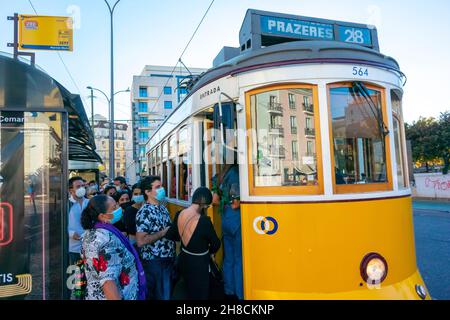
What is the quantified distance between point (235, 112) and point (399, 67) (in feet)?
5.98

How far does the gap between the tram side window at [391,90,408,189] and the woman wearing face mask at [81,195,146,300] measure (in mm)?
2751

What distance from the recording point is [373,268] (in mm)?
2867

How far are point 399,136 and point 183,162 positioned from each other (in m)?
2.93

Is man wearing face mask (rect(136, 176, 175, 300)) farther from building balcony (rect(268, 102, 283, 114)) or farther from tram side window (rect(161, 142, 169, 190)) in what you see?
tram side window (rect(161, 142, 169, 190))

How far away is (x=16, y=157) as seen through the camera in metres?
2.74

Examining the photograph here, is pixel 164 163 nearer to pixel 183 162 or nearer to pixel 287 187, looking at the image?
pixel 183 162

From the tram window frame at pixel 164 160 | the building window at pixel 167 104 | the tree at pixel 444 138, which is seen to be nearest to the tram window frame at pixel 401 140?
the tram window frame at pixel 164 160

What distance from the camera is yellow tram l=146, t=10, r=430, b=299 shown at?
9.34ft

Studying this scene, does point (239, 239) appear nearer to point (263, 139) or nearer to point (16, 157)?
point (263, 139)

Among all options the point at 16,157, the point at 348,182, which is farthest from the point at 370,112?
the point at 16,157

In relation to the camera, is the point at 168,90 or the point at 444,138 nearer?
the point at 444,138

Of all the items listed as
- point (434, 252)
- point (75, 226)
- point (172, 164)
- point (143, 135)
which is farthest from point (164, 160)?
point (143, 135)

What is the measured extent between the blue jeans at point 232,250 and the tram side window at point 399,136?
1.76 m

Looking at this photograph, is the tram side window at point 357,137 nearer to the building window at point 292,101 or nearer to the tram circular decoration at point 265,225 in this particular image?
the building window at point 292,101
